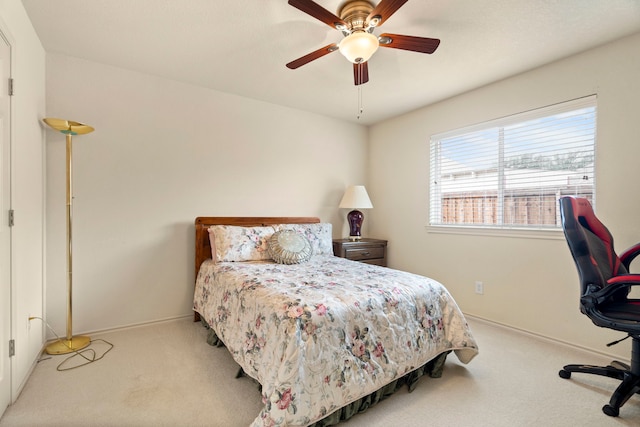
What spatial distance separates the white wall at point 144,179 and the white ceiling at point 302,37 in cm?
26

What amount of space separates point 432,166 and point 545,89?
1.25 metres

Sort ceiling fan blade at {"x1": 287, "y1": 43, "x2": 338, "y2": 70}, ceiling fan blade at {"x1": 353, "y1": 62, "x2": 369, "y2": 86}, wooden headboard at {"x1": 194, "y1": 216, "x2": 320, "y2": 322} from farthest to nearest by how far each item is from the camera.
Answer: wooden headboard at {"x1": 194, "y1": 216, "x2": 320, "y2": 322} < ceiling fan blade at {"x1": 353, "y1": 62, "x2": 369, "y2": 86} < ceiling fan blade at {"x1": 287, "y1": 43, "x2": 338, "y2": 70}

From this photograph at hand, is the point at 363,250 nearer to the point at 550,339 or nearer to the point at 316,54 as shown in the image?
the point at 550,339

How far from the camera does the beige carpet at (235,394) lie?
5.09 ft

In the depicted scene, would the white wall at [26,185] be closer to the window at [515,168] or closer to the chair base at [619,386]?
the chair base at [619,386]

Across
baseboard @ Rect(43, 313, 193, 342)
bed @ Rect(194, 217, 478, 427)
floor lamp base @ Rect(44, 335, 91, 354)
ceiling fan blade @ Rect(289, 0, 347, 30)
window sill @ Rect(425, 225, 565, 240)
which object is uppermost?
ceiling fan blade @ Rect(289, 0, 347, 30)

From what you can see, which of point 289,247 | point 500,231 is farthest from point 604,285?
point 289,247

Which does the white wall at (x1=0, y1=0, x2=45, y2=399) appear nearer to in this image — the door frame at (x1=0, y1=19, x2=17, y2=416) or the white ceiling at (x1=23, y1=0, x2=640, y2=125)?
the door frame at (x1=0, y1=19, x2=17, y2=416)

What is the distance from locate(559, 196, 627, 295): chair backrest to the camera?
1.71m

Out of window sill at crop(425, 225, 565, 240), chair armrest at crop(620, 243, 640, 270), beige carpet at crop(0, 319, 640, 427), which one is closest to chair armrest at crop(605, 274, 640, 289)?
chair armrest at crop(620, 243, 640, 270)

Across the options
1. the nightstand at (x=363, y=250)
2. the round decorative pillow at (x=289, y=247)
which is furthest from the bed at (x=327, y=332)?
the nightstand at (x=363, y=250)

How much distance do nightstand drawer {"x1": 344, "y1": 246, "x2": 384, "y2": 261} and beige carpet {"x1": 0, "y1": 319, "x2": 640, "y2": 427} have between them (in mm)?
1637

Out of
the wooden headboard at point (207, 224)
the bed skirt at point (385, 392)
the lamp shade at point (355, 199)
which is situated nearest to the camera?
the bed skirt at point (385, 392)

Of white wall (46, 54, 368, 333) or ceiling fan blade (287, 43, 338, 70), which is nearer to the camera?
ceiling fan blade (287, 43, 338, 70)
